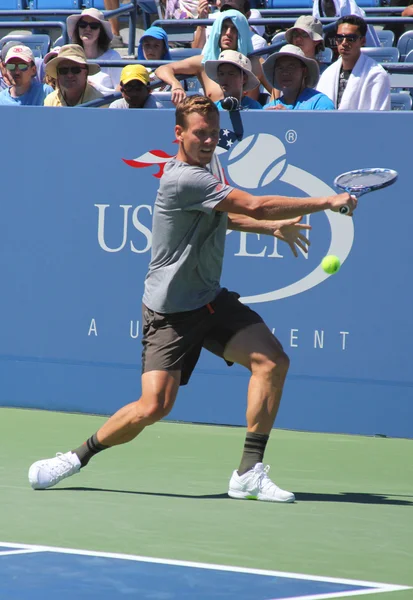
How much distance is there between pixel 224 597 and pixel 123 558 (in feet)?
2.04

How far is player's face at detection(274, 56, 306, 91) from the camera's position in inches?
303

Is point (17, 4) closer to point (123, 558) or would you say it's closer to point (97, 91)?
point (97, 91)

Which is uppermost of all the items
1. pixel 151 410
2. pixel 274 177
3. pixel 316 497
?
pixel 274 177

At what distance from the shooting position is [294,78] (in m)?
7.71

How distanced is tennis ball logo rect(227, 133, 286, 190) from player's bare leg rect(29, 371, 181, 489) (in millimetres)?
2409

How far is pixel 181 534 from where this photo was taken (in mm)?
4527

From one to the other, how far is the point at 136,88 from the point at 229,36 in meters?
0.96

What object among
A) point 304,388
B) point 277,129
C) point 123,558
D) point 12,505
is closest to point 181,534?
point 123,558

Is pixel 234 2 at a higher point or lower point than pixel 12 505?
higher

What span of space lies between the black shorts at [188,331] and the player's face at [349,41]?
10.1ft

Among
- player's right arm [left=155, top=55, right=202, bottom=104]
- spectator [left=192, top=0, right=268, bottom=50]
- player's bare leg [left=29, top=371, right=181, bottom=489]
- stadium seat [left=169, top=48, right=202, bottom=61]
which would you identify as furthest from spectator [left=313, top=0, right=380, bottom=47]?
player's bare leg [left=29, top=371, right=181, bottom=489]

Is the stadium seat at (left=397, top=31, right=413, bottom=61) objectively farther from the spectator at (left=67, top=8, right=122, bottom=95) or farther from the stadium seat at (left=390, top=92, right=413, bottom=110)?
the spectator at (left=67, top=8, right=122, bottom=95)

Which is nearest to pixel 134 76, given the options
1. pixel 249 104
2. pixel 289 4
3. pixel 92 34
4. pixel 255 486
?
pixel 249 104

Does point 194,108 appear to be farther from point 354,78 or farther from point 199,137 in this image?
point 354,78
